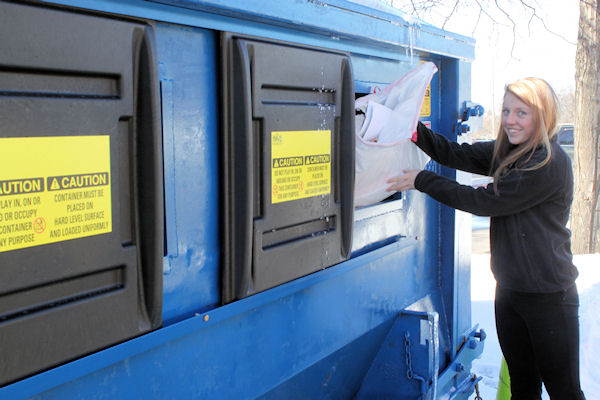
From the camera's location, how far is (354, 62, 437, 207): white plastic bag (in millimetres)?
2277

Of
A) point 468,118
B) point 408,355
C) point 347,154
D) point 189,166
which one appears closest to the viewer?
point 189,166

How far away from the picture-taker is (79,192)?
1271 millimetres

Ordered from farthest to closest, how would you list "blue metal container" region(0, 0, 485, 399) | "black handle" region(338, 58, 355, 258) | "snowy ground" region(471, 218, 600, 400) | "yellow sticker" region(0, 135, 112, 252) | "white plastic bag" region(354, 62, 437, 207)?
"snowy ground" region(471, 218, 600, 400) → "white plastic bag" region(354, 62, 437, 207) → "black handle" region(338, 58, 355, 258) → "blue metal container" region(0, 0, 485, 399) → "yellow sticker" region(0, 135, 112, 252)

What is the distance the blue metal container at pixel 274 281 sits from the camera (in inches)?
58.0

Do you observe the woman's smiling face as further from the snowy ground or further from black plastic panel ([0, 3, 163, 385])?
the snowy ground

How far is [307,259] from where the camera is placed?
76.4 inches

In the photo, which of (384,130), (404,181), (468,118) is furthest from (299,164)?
(468,118)

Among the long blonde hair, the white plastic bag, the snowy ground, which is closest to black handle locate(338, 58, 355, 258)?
the white plastic bag

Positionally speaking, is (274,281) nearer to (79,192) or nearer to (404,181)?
(79,192)

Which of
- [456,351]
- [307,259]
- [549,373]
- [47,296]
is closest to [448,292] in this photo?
[456,351]

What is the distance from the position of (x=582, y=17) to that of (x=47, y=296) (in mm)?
8401

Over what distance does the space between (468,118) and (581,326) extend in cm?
269

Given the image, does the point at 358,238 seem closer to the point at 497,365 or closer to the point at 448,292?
the point at 448,292

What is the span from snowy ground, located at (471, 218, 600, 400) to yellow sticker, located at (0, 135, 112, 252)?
331 centimetres
